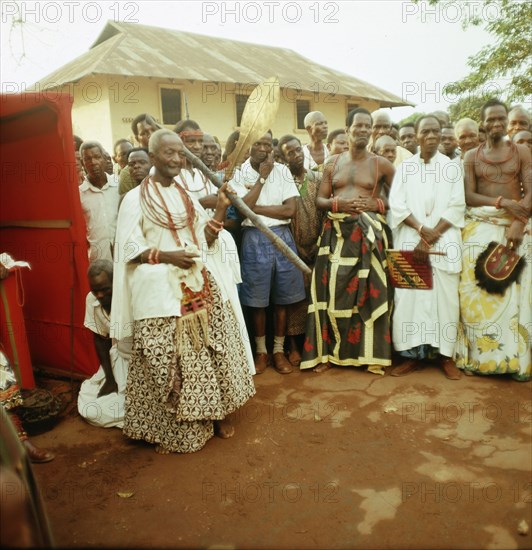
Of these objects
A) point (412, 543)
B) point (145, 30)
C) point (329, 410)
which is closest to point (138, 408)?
point (329, 410)

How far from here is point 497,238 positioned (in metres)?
4.19

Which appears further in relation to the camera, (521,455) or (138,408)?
(138,408)

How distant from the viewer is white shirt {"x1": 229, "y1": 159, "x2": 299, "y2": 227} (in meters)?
4.47

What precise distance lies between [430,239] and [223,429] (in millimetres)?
2301

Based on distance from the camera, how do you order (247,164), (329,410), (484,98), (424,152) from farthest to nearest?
(484,98), (247,164), (424,152), (329,410)

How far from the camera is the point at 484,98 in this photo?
11156mm

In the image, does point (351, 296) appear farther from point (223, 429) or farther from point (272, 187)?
point (223, 429)

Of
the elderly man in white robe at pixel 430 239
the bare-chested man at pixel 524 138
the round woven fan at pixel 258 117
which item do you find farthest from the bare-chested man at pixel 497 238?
the round woven fan at pixel 258 117

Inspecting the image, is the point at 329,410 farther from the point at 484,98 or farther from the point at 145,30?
the point at 145,30

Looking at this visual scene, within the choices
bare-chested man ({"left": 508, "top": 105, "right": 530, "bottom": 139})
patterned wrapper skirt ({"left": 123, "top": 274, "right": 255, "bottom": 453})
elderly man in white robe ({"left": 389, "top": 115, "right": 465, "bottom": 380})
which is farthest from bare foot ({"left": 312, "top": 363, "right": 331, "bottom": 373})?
bare-chested man ({"left": 508, "top": 105, "right": 530, "bottom": 139})

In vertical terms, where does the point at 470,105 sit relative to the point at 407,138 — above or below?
above

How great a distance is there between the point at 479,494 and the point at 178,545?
161 cm

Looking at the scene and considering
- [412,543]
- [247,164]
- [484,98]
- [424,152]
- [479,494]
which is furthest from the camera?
[484,98]

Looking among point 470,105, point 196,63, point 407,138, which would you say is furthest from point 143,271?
point 196,63
